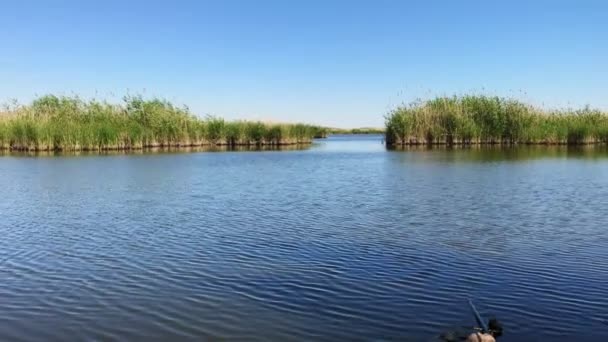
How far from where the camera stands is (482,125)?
53.1m

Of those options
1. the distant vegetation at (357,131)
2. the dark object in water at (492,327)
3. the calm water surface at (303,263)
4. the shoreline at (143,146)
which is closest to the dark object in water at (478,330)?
the dark object in water at (492,327)

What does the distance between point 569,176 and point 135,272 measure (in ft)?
63.4

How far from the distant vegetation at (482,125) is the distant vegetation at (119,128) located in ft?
55.7

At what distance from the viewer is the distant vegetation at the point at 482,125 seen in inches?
2072

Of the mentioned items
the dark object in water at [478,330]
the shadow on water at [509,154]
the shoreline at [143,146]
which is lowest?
the dark object in water at [478,330]

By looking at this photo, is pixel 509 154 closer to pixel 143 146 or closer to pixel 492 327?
pixel 143 146

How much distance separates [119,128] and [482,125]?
33.3 meters

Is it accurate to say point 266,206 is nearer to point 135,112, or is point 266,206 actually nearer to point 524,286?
point 524,286

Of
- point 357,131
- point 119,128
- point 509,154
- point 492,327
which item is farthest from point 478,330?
point 357,131

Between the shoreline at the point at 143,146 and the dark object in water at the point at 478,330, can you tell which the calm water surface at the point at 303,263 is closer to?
the dark object in water at the point at 478,330

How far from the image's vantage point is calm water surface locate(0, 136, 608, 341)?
21.6ft

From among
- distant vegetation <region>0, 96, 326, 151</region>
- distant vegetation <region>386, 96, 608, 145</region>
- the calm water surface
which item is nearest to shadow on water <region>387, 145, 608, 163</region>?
distant vegetation <region>386, 96, 608, 145</region>

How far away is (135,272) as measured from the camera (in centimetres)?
897

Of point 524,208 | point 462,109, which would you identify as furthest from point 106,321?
point 462,109
